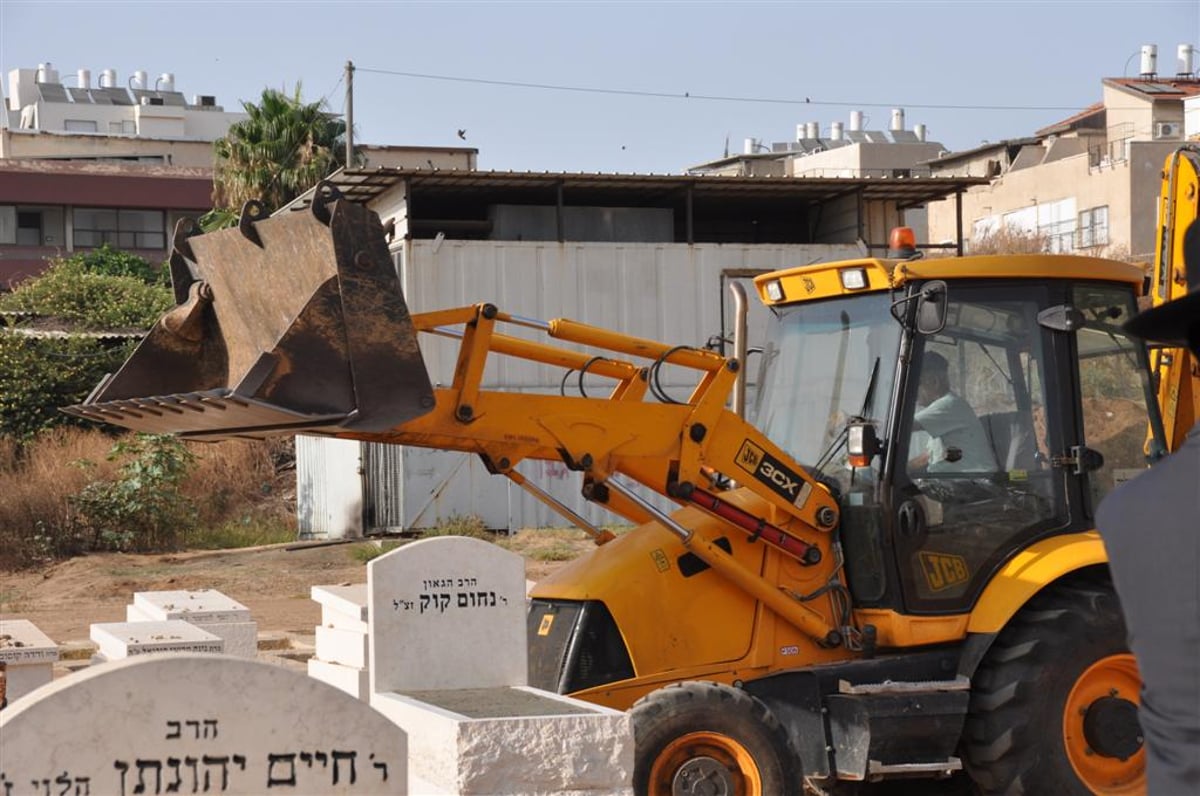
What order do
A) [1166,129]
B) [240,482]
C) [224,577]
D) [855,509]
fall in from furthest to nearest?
[1166,129], [240,482], [224,577], [855,509]

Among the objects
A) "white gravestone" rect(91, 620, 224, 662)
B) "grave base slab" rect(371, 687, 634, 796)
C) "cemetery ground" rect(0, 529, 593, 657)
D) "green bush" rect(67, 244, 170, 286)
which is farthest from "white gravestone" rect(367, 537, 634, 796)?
"green bush" rect(67, 244, 170, 286)

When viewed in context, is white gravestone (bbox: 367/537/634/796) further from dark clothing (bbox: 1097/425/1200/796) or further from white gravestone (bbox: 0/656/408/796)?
dark clothing (bbox: 1097/425/1200/796)

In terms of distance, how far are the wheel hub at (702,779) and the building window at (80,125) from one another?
78967 millimetres

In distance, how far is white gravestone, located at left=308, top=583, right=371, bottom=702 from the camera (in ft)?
28.0

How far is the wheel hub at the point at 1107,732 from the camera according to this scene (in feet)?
26.2

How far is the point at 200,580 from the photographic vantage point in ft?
69.4

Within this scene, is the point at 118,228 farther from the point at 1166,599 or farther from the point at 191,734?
the point at 1166,599

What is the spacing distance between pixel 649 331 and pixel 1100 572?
18157 mm

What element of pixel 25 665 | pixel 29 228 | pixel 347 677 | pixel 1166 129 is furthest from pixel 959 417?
pixel 29 228

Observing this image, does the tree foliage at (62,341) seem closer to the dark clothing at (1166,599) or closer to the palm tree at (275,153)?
the palm tree at (275,153)

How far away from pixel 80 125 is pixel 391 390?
78994mm

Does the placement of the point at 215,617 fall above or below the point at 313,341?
below

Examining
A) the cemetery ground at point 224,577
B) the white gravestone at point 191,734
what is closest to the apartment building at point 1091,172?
the cemetery ground at point 224,577

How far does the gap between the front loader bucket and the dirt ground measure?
10.1 m
